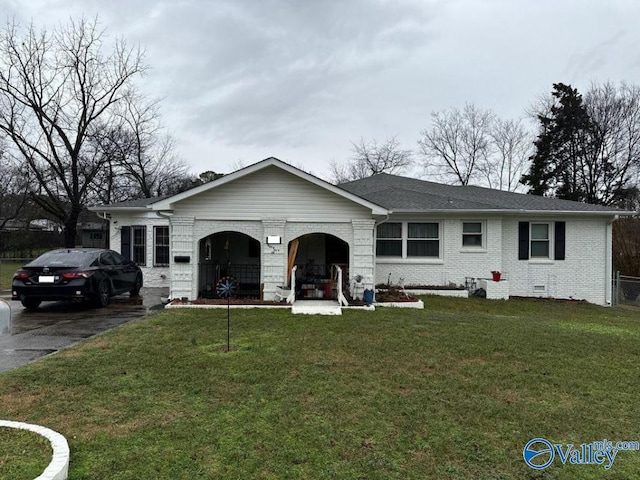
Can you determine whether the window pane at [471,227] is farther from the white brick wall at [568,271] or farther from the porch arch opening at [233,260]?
the porch arch opening at [233,260]

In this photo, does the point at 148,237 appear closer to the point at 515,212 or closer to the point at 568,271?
the point at 515,212

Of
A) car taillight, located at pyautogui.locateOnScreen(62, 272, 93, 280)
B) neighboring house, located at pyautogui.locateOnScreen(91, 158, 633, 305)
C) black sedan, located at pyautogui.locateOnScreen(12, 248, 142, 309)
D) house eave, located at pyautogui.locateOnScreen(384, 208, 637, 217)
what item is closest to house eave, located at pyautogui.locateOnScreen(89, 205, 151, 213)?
neighboring house, located at pyautogui.locateOnScreen(91, 158, 633, 305)

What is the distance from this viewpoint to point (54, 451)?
9.82ft

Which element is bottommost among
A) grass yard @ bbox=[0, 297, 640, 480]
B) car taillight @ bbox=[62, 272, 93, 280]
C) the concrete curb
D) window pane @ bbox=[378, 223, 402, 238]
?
grass yard @ bbox=[0, 297, 640, 480]

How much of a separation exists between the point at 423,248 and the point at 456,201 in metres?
2.20

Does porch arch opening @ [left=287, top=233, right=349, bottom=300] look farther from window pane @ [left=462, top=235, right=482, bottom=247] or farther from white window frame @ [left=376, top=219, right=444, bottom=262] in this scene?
window pane @ [left=462, top=235, right=482, bottom=247]

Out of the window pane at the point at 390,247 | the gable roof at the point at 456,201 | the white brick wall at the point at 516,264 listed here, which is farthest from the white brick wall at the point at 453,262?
the gable roof at the point at 456,201

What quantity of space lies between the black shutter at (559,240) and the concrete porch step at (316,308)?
9055 millimetres

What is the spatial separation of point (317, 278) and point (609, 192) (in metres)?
28.4

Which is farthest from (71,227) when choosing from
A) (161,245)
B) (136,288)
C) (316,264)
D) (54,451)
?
(54,451)

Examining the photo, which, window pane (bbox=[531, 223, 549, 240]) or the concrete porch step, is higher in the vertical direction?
window pane (bbox=[531, 223, 549, 240])

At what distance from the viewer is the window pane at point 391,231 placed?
14.9 metres

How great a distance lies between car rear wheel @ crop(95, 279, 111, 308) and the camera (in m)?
10.5

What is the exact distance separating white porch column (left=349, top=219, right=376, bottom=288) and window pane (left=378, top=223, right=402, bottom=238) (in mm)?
3502
